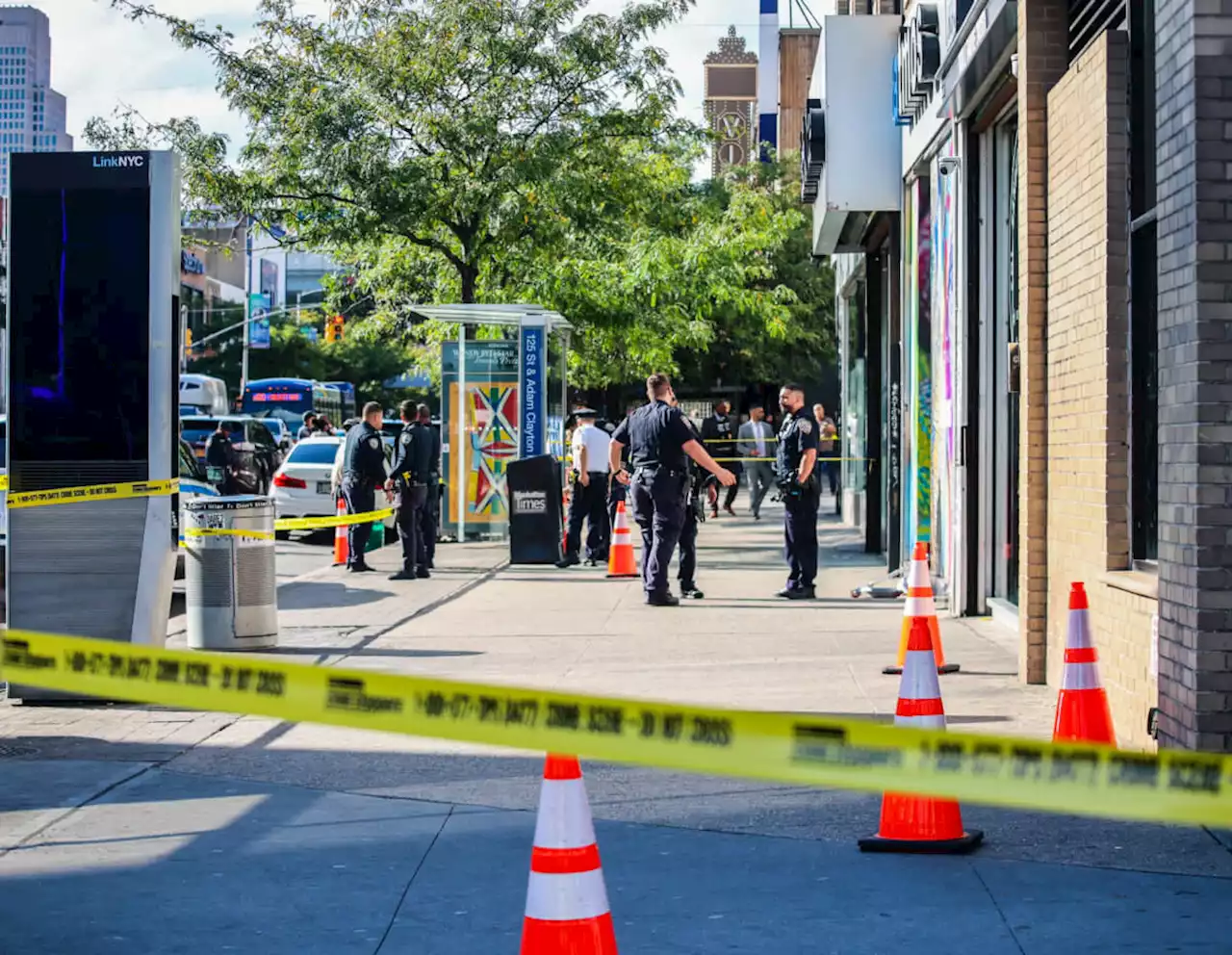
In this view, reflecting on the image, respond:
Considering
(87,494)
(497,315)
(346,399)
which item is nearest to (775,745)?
(87,494)

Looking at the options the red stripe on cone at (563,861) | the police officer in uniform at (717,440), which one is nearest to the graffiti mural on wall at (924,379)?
the red stripe on cone at (563,861)

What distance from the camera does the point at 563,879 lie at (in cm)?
410

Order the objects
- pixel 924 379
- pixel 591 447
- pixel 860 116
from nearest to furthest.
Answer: pixel 924 379 < pixel 860 116 < pixel 591 447

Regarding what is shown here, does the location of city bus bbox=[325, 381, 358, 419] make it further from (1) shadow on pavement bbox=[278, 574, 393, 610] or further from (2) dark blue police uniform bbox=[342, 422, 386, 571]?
(1) shadow on pavement bbox=[278, 574, 393, 610]

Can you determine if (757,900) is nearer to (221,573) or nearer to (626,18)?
(221,573)

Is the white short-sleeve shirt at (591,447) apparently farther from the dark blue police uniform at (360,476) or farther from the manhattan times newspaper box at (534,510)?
the dark blue police uniform at (360,476)

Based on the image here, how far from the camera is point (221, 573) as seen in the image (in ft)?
36.9

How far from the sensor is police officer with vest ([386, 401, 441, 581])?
17.3 m

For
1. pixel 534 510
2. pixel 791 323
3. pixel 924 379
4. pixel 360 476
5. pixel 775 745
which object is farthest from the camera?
pixel 791 323

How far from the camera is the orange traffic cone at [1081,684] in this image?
6.72 meters

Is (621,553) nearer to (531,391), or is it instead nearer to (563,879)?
(531,391)

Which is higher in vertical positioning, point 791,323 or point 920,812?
point 791,323

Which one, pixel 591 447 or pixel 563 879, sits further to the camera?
pixel 591 447

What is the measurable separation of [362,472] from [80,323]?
8881 mm
